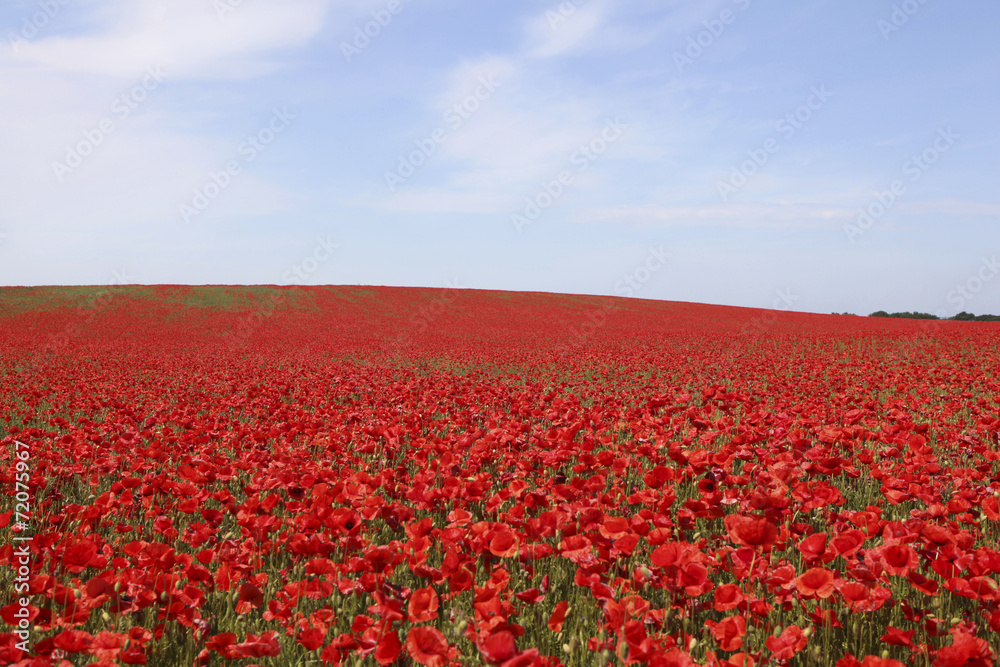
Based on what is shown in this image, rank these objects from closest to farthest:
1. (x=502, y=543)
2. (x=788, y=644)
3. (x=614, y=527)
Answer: (x=788, y=644) → (x=502, y=543) → (x=614, y=527)

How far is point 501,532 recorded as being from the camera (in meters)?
2.44

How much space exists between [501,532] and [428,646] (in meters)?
0.73

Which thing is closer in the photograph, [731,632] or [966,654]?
[966,654]

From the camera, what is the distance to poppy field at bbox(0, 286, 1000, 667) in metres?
2.12

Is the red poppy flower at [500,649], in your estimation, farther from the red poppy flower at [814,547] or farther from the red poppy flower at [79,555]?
the red poppy flower at [79,555]

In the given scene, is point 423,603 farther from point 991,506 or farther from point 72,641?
point 991,506

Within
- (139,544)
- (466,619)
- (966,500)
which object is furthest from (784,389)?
(139,544)

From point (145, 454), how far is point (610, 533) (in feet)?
12.0

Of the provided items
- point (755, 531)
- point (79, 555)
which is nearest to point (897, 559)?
point (755, 531)

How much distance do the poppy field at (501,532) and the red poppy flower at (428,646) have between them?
12 millimetres

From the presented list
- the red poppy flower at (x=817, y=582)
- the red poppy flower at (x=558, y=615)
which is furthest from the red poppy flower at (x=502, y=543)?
the red poppy flower at (x=817, y=582)

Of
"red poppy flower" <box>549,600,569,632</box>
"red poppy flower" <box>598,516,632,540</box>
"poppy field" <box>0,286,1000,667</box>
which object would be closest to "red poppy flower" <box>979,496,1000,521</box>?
"poppy field" <box>0,286,1000,667</box>

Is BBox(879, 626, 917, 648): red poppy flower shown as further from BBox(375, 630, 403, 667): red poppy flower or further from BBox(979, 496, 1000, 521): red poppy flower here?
BBox(375, 630, 403, 667): red poppy flower

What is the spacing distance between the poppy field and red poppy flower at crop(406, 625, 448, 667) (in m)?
0.01
